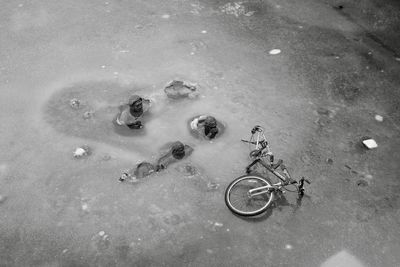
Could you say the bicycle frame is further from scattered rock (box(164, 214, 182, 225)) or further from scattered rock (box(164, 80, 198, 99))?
scattered rock (box(164, 80, 198, 99))

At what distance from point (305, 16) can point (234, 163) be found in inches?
187

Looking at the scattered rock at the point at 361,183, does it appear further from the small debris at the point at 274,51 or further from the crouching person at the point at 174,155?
the small debris at the point at 274,51

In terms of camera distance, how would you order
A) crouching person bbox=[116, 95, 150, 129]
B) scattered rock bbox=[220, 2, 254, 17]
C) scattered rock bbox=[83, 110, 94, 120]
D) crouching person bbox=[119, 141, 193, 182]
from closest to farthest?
1. crouching person bbox=[119, 141, 193, 182]
2. crouching person bbox=[116, 95, 150, 129]
3. scattered rock bbox=[83, 110, 94, 120]
4. scattered rock bbox=[220, 2, 254, 17]

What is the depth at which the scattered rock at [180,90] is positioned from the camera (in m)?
7.39

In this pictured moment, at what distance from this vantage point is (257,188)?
220 inches

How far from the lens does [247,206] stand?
18.9 ft

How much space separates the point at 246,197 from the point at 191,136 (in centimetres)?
149

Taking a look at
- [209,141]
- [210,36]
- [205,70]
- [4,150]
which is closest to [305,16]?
[210,36]

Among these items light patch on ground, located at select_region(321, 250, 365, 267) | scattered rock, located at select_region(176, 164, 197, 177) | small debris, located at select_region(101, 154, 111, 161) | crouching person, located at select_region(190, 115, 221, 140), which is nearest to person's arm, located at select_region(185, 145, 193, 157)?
scattered rock, located at select_region(176, 164, 197, 177)

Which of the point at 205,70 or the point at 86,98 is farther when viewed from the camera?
the point at 205,70

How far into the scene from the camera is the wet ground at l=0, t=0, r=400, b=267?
5.39 metres

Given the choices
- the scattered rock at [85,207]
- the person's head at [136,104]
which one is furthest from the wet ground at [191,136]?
the person's head at [136,104]

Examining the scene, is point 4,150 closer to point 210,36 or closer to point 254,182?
point 254,182

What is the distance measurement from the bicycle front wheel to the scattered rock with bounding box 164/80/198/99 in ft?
7.27
